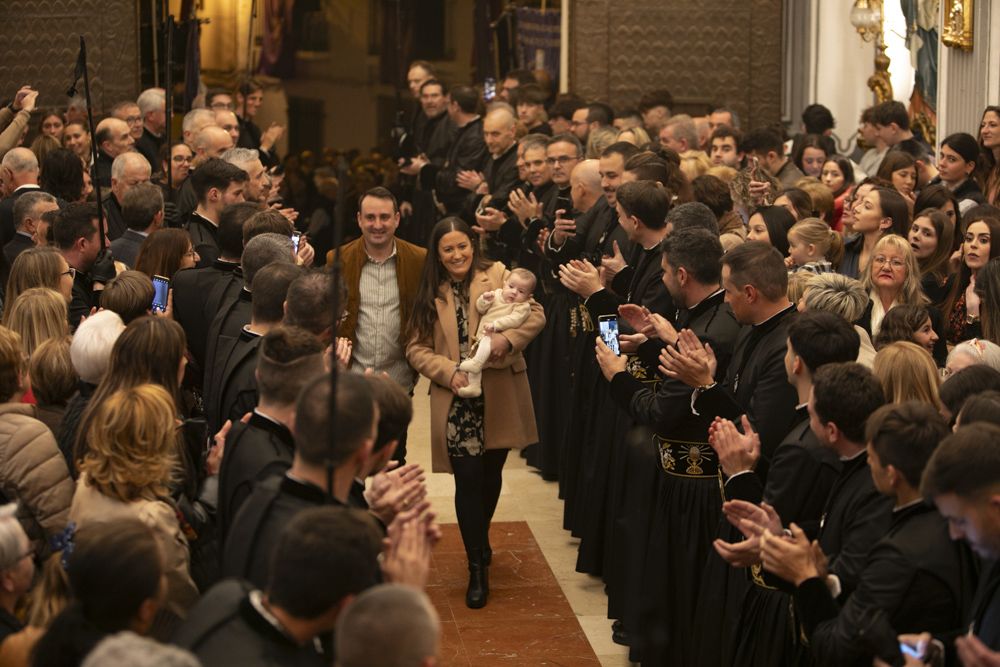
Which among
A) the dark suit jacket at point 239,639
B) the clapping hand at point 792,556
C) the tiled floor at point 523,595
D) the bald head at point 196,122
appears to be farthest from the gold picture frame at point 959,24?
the dark suit jacket at point 239,639

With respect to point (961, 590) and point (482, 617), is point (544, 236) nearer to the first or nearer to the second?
point (482, 617)

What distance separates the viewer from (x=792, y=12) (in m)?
17.1

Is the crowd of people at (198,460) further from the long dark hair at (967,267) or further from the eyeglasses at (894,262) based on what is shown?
Answer: the long dark hair at (967,267)

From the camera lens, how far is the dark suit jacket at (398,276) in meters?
7.44

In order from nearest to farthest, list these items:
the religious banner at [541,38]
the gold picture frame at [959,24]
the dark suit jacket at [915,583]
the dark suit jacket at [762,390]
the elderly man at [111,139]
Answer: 1. the dark suit jacket at [915,583]
2. the dark suit jacket at [762,390]
3. the gold picture frame at [959,24]
4. the elderly man at [111,139]
5. the religious banner at [541,38]

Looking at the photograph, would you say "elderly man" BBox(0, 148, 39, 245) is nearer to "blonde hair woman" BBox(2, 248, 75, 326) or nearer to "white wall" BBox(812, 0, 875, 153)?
"blonde hair woman" BBox(2, 248, 75, 326)

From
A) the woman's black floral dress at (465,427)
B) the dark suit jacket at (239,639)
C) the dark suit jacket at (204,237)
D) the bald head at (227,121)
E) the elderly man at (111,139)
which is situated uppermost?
the bald head at (227,121)

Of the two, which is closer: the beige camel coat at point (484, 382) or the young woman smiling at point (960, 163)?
the beige camel coat at point (484, 382)

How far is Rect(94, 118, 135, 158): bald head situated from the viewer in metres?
11.2

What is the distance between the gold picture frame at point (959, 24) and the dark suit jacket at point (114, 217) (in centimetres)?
643

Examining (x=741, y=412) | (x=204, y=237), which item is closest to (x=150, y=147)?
(x=204, y=237)

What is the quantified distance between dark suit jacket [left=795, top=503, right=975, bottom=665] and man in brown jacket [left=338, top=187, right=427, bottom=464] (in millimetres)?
3760

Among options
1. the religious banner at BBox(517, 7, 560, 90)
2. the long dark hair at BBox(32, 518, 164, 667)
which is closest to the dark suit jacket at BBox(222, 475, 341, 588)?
the long dark hair at BBox(32, 518, 164, 667)

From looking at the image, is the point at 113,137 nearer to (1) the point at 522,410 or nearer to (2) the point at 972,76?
(1) the point at 522,410
